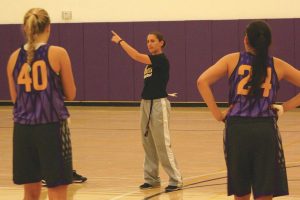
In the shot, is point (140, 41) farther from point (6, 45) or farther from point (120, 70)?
point (6, 45)

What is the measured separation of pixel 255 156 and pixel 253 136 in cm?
14

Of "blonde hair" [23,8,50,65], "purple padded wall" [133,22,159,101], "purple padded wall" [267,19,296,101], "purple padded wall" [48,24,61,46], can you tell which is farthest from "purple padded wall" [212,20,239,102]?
"blonde hair" [23,8,50,65]

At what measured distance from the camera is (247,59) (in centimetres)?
443

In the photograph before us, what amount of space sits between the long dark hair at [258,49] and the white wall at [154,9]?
12.6 m

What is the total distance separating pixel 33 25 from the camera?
14.9ft

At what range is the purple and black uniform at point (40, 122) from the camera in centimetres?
453

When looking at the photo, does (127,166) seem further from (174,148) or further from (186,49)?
(186,49)

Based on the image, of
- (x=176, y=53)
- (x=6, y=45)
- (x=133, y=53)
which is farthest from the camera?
(x=6, y=45)

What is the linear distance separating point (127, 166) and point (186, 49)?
27.9 ft

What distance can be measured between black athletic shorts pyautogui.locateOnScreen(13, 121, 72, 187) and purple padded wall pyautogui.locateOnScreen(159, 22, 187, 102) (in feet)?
41.7

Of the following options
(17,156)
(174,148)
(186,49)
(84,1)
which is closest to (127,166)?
(174,148)

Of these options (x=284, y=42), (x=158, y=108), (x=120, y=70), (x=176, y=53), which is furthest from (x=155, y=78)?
(x=120, y=70)

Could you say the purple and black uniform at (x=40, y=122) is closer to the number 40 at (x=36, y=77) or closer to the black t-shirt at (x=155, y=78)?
the number 40 at (x=36, y=77)

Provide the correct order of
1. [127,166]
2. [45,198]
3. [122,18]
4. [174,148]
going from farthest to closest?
[122,18], [174,148], [127,166], [45,198]
